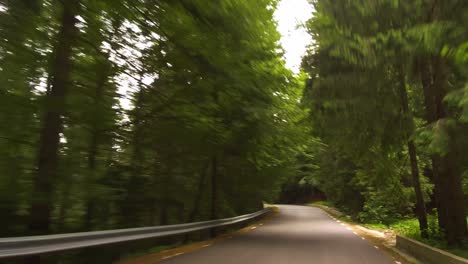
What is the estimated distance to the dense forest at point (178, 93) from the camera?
8.30 m

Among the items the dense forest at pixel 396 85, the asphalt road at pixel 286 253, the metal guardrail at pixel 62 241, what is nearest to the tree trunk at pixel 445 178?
the dense forest at pixel 396 85

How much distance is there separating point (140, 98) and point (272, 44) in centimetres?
432

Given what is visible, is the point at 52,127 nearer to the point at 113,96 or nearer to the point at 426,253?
the point at 113,96

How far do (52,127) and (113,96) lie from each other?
7.11 ft

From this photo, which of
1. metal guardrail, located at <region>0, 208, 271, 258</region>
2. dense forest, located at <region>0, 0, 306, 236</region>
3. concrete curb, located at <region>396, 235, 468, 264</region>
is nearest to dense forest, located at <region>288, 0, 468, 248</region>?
concrete curb, located at <region>396, 235, 468, 264</region>

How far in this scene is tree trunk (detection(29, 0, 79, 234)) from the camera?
867 cm

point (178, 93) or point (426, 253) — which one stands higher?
point (178, 93)

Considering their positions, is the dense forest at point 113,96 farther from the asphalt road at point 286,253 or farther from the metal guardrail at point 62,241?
the asphalt road at point 286,253

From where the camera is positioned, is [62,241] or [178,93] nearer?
[62,241]

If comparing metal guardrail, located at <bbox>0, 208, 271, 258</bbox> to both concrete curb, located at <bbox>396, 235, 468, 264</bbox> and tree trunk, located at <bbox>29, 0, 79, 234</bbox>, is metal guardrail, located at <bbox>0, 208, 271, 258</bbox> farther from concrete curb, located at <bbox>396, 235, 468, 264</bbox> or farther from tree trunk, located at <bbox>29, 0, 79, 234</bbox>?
concrete curb, located at <bbox>396, 235, 468, 264</bbox>

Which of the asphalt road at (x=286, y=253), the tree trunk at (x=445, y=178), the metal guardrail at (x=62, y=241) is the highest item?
the tree trunk at (x=445, y=178)

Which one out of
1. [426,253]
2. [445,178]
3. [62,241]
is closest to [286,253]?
[426,253]

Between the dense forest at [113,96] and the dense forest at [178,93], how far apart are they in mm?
32

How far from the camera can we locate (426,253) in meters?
11.6
